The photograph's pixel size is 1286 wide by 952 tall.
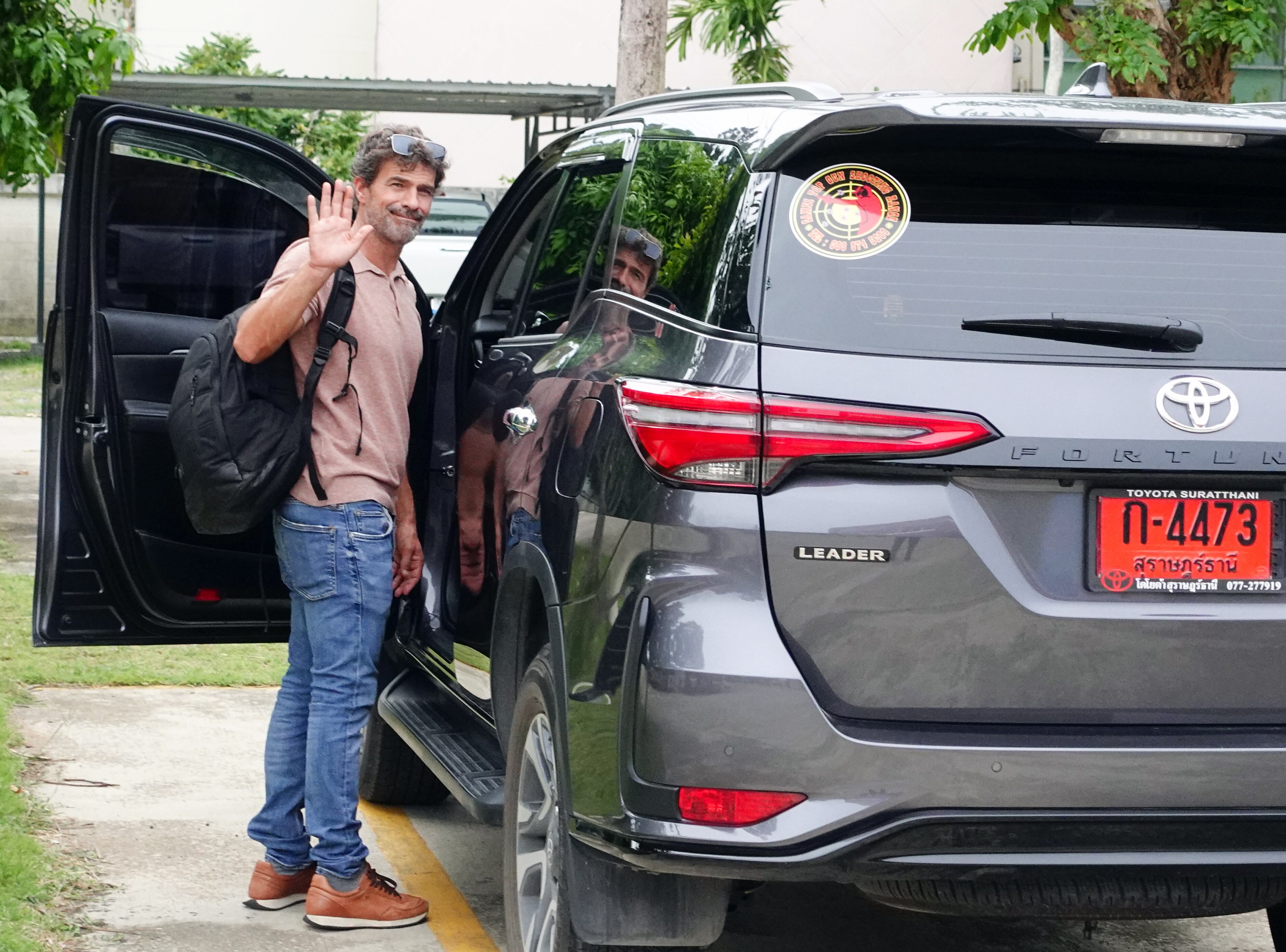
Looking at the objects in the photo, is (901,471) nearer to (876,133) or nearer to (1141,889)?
(876,133)

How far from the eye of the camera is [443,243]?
58.4 ft

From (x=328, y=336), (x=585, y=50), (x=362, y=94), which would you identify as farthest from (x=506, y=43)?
(x=328, y=336)

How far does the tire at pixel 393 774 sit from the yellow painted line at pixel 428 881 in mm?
54

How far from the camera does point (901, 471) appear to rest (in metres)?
2.76

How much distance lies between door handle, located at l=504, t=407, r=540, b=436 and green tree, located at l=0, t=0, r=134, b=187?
645 cm

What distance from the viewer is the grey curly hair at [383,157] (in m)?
4.25

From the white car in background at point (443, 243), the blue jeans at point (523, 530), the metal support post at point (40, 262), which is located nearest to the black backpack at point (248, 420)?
the blue jeans at point (523, 530)

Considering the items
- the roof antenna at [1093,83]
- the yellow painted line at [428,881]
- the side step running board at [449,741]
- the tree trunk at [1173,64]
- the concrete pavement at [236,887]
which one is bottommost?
the yellow painted line at [428,881]

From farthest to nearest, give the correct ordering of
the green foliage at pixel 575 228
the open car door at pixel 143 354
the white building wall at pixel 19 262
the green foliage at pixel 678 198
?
the white building wall at pixel 19 262
the open car door at pixel 143 354
the green foliage at pixel 575 228
the green foliage at pixel 678 198

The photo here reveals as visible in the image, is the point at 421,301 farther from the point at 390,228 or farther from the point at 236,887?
the point at 236,887

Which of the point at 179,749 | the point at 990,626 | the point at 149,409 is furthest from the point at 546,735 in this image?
the point at 179,749

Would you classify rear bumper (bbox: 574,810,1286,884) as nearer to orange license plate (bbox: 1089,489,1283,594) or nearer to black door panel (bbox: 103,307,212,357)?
orange license plate (bbox: 1089,489,1283,594)

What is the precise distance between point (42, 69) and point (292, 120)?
51.2 ft

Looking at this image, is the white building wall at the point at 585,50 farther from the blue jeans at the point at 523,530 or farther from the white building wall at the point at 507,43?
the blue jeans at the point at 523,530
